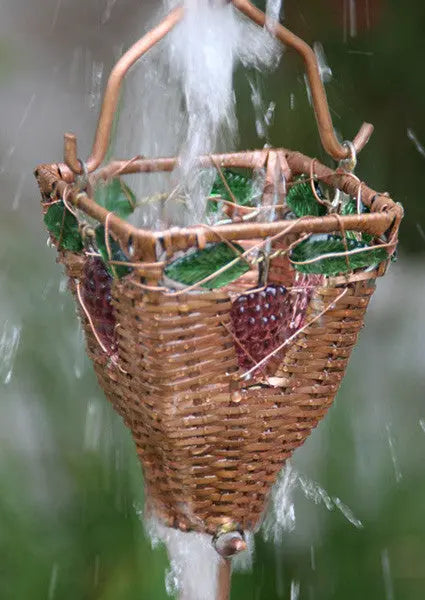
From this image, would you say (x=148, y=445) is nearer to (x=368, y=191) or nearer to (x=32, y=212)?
(x=368, y=191)

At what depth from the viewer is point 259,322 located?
0.70 meters

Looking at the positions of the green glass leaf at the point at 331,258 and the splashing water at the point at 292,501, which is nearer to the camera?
the green glass leaf at the point at 331,258

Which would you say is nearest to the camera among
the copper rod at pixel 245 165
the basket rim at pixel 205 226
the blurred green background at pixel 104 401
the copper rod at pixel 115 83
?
the basket rim at pixel 205 226

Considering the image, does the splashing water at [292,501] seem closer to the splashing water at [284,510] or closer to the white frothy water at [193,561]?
the splashing water at [284,510]

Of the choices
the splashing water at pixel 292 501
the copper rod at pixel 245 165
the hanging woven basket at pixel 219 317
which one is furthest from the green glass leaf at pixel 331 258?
the splashing water at pixel 292 501

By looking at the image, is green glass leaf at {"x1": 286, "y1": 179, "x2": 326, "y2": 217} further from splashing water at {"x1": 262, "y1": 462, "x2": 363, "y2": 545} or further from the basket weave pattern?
splashing water at {"x1": 262, "y1": 462, "x2": 363, "y2": 545}

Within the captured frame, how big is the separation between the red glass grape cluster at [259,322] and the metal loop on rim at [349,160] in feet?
0.59

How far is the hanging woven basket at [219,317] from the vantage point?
65cm

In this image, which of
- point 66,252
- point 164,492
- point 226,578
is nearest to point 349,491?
point 226,578

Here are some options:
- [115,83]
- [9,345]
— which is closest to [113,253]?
[115,83]

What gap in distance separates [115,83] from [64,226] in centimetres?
13

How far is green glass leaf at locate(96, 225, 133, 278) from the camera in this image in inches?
25.7

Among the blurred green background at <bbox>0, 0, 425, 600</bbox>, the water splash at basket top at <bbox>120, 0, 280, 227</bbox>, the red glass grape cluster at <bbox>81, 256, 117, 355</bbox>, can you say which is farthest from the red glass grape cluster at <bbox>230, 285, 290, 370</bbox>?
the blurred green background at <bbox>0, 0, 425, 600</bbox>

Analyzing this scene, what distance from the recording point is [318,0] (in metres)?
1.31
